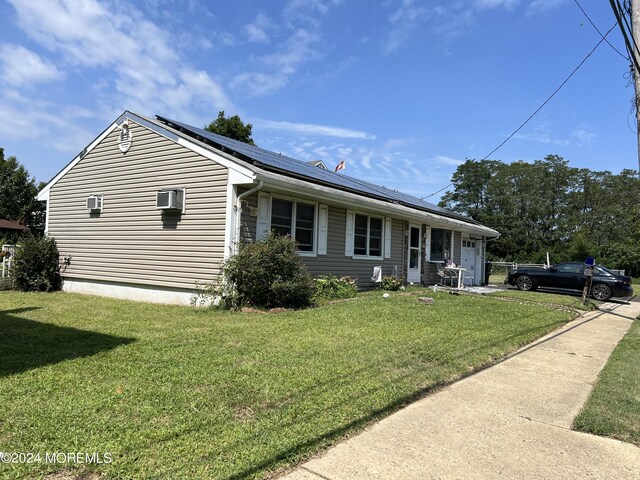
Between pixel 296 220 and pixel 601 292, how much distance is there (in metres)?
11.6

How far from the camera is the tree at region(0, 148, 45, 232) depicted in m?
32.2

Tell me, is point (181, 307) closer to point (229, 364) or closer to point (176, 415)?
point (229, 364)

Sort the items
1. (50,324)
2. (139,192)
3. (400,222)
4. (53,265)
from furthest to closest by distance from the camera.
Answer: (400,222)
(53,265)
(139,192)
(50,324)

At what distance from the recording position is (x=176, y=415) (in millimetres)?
3439

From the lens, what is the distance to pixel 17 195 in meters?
32.7

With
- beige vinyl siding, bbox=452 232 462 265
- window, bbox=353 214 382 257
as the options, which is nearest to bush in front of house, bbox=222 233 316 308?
window, bbox=353 214 382 257

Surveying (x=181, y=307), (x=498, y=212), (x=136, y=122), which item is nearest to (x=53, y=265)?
(x=136, y=122)

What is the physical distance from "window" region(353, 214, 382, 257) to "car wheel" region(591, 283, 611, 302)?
26.4 ft

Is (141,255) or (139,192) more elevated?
(139,192)

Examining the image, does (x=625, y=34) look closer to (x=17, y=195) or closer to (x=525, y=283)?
(x=525, y=283)

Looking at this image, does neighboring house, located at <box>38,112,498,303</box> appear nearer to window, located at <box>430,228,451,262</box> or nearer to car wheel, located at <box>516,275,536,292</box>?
window, located at <box>430,228,451,262</box>

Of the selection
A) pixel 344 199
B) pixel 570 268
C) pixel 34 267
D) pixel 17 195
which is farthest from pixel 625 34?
pixel 17 195

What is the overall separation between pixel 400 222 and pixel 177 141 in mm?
7959

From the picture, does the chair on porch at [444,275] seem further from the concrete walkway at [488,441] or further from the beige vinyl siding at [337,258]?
the concrete walkway at [488,441]
